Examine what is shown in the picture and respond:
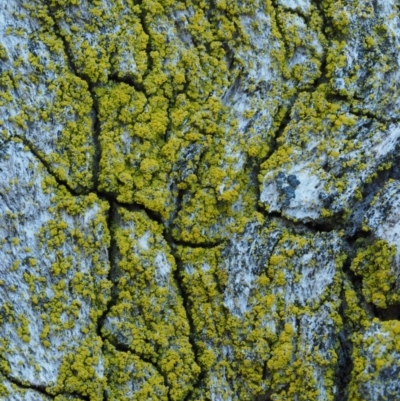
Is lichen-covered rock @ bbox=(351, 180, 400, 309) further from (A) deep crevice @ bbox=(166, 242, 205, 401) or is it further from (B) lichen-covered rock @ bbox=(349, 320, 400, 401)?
(A) deep crevice @ bbox=(166, 242, 205, 401)

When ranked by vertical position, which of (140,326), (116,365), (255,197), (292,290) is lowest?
(116,365)

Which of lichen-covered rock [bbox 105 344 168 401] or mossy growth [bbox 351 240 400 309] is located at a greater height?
mossy growth [bbox 351 240 400 309]

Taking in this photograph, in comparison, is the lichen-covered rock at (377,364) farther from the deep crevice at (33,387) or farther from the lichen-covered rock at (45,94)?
the lichen-covered rock at (45,94)

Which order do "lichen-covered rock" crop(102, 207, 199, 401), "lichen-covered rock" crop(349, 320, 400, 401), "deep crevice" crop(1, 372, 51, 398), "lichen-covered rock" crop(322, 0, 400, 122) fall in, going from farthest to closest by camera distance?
"lichen-covered rock" crop(322, 0, 400, 122) → "lichen-covered rock" crop(102, 207, 199, 401) → "deep crevice" crop(1, 372, 51, 398) → "lichen-covered rock" crop(349, 320, 400, 401)

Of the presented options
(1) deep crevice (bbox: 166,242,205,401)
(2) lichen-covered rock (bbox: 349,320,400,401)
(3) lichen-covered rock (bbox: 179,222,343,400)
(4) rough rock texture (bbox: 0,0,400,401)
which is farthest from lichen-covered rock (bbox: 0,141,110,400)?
(2) lichen-covered rock (bbox: 349,320,400,401)

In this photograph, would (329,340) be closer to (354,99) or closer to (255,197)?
(255,197)

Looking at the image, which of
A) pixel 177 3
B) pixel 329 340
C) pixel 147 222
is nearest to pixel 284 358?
pixel 329 340
